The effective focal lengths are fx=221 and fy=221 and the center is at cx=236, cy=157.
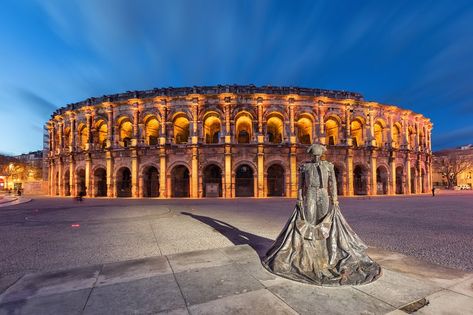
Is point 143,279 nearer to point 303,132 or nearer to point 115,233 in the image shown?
point 115,233

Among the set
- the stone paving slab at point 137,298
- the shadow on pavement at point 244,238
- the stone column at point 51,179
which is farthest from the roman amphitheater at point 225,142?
the stone paving slab at point 137,298

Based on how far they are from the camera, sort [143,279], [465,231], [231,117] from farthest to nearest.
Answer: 1. [231,117]
2. [465,231]
3. [143,279]

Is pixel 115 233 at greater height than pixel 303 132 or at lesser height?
lesser

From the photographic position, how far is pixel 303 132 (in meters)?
27.3

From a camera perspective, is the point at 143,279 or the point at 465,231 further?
the point at 465,231

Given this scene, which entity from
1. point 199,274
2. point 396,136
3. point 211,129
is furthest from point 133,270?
point 396,136

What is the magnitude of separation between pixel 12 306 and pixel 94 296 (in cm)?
94

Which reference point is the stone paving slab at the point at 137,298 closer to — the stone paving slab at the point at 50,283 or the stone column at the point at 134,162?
the stone paving slab at the point at 50,283

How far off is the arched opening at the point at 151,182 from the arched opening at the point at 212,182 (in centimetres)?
599

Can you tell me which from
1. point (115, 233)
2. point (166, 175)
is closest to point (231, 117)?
point (166, 175)

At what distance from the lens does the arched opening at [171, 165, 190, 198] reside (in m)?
24.2

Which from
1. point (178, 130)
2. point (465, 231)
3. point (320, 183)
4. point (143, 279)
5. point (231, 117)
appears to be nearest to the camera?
point (143, 279)

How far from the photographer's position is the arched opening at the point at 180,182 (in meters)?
24.2

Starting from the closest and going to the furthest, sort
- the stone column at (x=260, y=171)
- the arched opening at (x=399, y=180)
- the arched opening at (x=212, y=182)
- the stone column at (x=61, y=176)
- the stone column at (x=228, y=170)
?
1. the stone column at (x=228, y=170)
2. the stone column at (x=260, y=171)
3. the arched opening at (x=212, y=182)
4. the arched opening at (x=399, y=180)
5. the stone column at (x=61, y=176)
